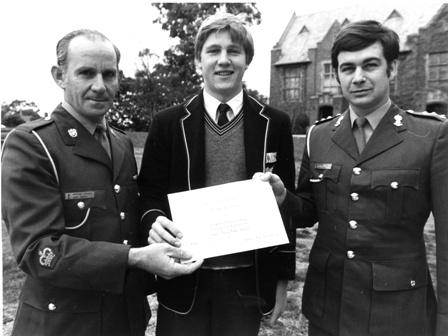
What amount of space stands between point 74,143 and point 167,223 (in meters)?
0.70

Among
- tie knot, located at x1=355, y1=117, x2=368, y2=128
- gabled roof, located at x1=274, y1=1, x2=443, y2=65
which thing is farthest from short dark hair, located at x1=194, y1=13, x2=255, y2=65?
gabled roof, located at x1=274, y1=1, x2=443, y2=65

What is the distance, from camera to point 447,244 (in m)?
2.42

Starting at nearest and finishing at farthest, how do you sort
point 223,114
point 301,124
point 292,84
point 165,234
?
point 165,234
point 223,114
point 301,124
point 292,84

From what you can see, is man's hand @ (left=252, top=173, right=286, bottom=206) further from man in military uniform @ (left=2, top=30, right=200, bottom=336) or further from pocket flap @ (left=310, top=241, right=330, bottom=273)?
man in military uniform @ (left=2, top=30, right=200, bottom=336)

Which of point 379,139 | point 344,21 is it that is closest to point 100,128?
point 379,139

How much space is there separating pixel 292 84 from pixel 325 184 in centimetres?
3273

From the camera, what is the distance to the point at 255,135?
2746 mm

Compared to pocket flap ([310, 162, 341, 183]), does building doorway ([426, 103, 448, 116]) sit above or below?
above

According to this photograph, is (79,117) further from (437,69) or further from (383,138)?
(437,69)

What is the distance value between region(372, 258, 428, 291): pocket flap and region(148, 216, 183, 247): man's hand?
3.81 ft

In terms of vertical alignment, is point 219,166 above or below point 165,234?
above

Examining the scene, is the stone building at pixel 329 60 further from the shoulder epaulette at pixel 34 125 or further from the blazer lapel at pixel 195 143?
the shoulder epaulette at pixel 34 125

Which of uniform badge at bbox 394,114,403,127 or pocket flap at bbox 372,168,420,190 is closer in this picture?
pocket flap at bbox 372,168,420,190

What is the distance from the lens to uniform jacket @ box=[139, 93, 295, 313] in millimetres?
2686
